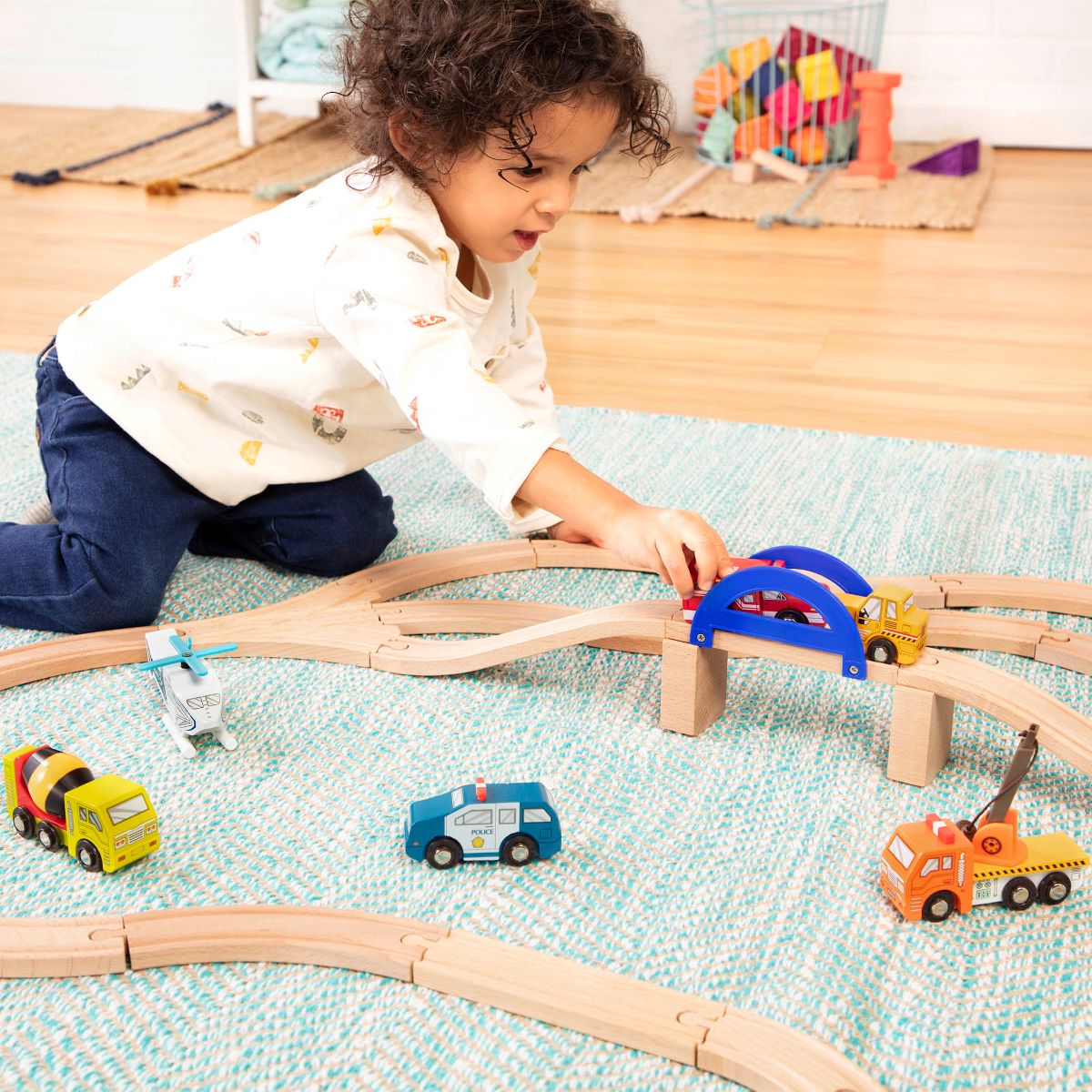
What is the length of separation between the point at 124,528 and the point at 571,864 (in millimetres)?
516

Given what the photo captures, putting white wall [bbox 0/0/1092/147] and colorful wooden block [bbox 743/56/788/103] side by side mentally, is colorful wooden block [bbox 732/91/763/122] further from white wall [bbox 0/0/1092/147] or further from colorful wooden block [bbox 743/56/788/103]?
white wall [bbox 0/0/1092/147]

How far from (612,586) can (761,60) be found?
186 cm

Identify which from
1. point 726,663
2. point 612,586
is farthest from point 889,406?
point 726,663

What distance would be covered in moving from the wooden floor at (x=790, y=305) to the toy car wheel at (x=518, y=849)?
0.83m

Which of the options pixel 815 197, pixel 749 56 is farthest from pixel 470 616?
pixel 749 56

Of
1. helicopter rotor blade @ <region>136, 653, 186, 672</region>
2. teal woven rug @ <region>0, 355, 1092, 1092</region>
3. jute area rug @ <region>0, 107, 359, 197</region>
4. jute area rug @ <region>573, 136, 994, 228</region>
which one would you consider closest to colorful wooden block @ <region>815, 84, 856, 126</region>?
jute area rug @ <region>573, 136, 994, 228</region>

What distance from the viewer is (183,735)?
882 mm

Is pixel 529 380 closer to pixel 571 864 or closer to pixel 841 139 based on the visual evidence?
pixel 571 864

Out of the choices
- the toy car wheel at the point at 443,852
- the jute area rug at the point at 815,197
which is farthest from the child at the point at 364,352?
the jute area rug at the point at 815,197

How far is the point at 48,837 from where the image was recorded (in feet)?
2.54

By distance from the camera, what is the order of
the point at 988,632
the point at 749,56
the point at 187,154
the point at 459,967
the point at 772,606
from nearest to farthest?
1. the point at 459,967
2. the point at 772,606
3. the point at 988,632
4. the point at 749,56
5. the point at 187,154

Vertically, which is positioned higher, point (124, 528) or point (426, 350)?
point (426, 350)

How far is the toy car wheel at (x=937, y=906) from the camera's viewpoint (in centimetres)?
70

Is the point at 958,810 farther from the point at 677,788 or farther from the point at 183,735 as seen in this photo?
the point at 183,735
